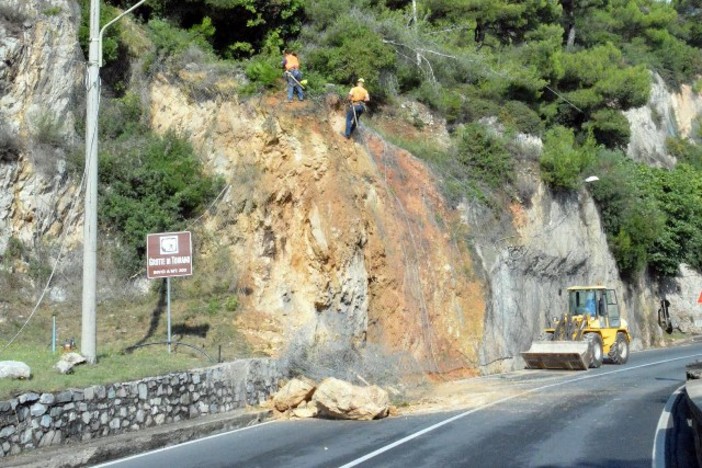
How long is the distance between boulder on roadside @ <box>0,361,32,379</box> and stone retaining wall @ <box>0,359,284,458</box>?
1.99 feet

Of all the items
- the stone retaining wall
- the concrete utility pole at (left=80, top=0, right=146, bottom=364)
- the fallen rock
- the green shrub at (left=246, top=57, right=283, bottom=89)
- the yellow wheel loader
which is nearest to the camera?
the stone retaining wall

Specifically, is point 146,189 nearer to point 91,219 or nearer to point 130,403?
point 91,219

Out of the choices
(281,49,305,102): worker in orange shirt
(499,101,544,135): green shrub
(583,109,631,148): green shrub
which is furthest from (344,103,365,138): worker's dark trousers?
(583,109,631,148): green shrub

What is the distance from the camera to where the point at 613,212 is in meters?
40.7

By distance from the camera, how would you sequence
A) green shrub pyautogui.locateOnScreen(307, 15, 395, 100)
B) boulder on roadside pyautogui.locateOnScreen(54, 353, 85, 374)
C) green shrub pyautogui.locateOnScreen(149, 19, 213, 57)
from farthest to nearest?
green shrub pyautogui.locateOnScreen(307, 15, 395, 100) < green shrub pyautogui.locateOnScreen(149, 19, 213, 57) < boulder on roadside pyautogui.locateOnScreen(54, 353, 85, 374)

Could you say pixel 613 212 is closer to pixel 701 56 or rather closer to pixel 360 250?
pixel 360 250

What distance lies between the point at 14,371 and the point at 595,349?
65.1ft

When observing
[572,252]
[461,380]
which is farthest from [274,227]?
[572,252]

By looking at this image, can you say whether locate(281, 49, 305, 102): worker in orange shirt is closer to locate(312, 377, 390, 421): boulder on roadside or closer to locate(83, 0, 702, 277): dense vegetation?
locate(83, 0, 702, 277): dense vegetation

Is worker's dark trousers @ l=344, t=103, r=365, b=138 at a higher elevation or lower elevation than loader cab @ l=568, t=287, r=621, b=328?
higher

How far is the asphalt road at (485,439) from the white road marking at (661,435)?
0.02 metres

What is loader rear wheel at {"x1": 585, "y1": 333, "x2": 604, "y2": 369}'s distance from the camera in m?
26.9

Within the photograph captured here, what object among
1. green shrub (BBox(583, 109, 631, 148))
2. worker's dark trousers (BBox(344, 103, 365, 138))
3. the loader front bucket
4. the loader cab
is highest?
green shrub (BBox(583, 109, 631, 148))

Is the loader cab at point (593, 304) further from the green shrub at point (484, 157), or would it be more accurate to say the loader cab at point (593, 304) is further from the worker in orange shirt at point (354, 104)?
the worker in orange shirt at point (354, 104)
